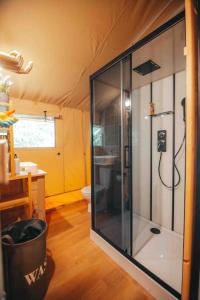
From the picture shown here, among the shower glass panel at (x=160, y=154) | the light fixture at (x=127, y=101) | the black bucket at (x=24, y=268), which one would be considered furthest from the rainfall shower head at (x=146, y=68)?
the black bucket at (x=24, y=268)

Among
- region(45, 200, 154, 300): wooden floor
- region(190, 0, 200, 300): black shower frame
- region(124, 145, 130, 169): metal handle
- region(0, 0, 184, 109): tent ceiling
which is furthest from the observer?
region(124, 145, 130, 169): metal handle

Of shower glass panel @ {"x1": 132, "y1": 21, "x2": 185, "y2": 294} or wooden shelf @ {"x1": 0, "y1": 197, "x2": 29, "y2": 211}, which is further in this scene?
wooden shelf @ {"x1": 0, "y1": 197, "x2": 29, "y2": 211}

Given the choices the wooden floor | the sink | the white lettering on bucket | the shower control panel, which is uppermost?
the shower control panel

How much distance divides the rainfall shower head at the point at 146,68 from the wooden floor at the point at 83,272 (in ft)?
7.25

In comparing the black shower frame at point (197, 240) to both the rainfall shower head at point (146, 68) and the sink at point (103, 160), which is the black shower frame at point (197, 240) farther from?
the sink at point (103, 160)

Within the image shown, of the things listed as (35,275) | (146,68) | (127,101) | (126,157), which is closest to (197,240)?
(126,157)

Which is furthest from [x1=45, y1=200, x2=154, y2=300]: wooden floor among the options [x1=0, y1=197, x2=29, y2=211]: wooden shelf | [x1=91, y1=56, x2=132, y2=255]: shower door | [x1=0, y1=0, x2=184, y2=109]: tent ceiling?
[x1=0, y1=0, x2=184, y2=109]: tent ceiling

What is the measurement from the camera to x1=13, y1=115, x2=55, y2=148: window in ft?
10.1

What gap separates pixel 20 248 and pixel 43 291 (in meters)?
0.50

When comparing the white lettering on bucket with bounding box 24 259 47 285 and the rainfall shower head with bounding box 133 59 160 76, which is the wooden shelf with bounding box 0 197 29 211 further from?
the rainfall shower head with bounding box 133 59 160 76

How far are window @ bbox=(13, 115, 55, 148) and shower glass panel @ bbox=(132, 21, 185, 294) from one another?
2090mm

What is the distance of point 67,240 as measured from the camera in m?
1.99

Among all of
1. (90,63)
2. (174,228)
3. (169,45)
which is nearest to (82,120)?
(90,63)

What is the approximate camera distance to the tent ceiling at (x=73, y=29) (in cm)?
141
